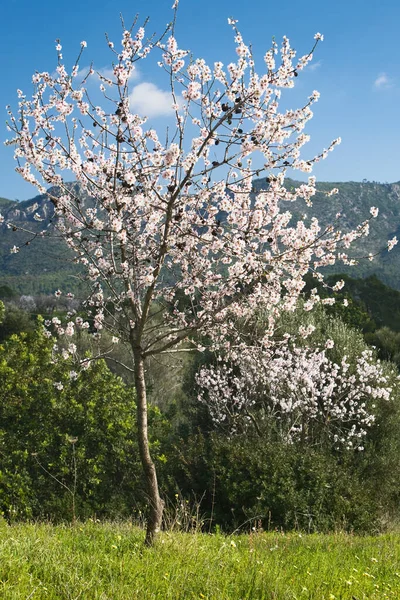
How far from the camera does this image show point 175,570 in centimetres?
518

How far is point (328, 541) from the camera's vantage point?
25.2ft

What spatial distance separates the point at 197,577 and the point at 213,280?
11.9ft

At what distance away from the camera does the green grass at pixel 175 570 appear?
4.59m

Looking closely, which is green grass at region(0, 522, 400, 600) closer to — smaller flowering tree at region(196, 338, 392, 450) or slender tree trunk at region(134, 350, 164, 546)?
slender tree trunk at region(134, 350, 164, 546)

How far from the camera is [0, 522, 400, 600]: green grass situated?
4590 mm

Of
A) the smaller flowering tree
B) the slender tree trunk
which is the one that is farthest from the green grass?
the smaller flowering tree

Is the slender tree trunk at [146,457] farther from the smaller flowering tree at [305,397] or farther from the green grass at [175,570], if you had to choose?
the smaller flowering tree at [305,397]

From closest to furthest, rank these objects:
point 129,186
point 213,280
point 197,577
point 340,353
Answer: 1. point 197,577
2. point 129,186
3. point 213,280
4. point 340,353

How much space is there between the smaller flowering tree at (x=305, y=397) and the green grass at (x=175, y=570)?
9.38m

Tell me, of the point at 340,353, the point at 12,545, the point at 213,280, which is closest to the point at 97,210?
the point at 213,280

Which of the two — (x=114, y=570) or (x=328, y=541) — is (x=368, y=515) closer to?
(x=328, y=541)

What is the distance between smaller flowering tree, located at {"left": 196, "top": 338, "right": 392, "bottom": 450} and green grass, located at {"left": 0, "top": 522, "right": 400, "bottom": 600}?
9381 millimetres

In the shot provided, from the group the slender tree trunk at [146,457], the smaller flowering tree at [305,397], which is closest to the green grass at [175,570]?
the slender tree trunk at [146,457]

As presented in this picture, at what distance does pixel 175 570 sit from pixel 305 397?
12360 mm
